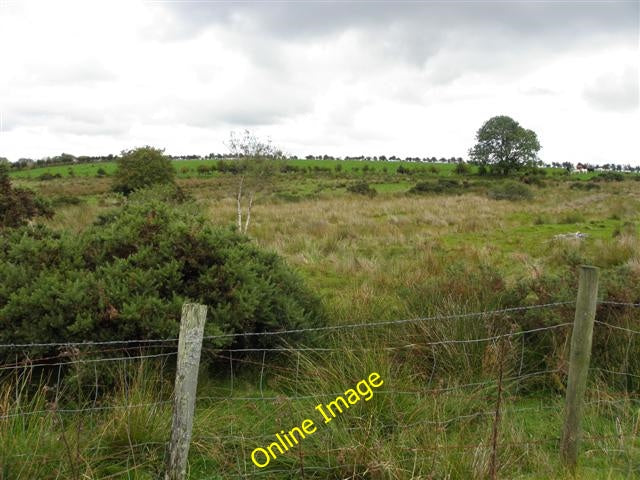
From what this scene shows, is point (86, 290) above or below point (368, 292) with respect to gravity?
above

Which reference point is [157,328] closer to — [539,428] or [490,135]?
[539,428]

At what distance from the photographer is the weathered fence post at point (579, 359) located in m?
3.42

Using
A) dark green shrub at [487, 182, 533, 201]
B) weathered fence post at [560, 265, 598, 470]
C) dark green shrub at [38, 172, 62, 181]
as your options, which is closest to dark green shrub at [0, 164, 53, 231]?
weathered fence post at [560, 265, 598, 470]

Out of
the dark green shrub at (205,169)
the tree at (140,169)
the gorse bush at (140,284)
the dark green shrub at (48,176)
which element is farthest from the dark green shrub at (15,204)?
the dark green shrub at (205,169)

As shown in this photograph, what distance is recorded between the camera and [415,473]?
3271 mm

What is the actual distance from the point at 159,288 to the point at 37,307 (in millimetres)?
1034

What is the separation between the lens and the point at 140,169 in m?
33.1

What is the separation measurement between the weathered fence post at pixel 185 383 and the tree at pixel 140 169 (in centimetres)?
3125

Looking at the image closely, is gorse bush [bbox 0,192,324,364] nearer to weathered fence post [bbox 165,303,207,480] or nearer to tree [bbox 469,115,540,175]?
weathered fence post [bbox 165,303,207,480]

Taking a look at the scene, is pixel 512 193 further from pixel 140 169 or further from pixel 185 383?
pixel 185 383

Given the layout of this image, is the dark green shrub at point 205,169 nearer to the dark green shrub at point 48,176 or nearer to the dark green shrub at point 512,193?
the dark green shrub at point 48,176

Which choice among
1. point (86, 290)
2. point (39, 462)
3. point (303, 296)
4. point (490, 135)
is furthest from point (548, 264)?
point (490, 135)

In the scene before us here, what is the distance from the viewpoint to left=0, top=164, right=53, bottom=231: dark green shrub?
10.3m

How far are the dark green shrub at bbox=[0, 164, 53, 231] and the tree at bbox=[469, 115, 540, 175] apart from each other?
2478 inches
